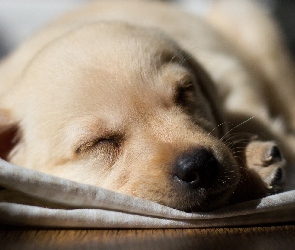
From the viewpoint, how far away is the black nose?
1795mm

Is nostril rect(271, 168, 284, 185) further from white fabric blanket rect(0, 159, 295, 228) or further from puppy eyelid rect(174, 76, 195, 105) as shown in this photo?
puppy eyelid rect(174, 76, 195, 105)

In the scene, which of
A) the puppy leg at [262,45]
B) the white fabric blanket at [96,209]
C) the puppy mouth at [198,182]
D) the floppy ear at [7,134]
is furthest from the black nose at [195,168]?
the puppy leg at [262,45]

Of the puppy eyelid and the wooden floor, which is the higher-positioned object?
the puppy eyelid

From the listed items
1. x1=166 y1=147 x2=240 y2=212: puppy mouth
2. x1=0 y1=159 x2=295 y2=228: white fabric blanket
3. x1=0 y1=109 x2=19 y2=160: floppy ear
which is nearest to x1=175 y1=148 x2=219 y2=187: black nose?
x1=166 y1=147 x2=240 y2=212: puppy mouth

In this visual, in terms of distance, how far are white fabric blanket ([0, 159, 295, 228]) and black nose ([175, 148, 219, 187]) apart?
133mm

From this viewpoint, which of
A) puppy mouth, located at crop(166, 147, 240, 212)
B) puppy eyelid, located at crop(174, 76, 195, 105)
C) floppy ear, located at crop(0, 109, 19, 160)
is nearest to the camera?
puppy mouth, located at crop(166, 147, 240, 212)

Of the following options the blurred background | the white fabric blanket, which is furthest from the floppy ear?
the blurred background

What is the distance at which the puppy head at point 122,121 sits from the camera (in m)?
1.85

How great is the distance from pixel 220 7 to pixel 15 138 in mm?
2816

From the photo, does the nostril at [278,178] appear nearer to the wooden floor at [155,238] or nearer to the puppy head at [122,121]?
the puppy head at [122,121]

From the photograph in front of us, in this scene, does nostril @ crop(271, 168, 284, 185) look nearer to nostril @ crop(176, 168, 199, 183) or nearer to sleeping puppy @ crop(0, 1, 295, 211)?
sleeping puppy @ crop(0, 1, 295, 211)

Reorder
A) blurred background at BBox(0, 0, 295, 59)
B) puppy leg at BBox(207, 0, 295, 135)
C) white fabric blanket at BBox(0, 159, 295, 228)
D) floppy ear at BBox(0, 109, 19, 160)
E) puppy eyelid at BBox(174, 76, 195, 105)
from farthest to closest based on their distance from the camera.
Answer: blurred background at BBox(0, 0, 295, 59)
puppy leg at BBox(207, 0, 295, 135)
floppy ear at BBox(0, 109, 19, 160)
puppy eyelid at BBox(174, 76, 195, 105)
white fabric blanket at BBox(0, 159, 295, 228)

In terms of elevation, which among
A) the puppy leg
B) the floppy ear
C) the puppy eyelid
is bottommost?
the floppy ear

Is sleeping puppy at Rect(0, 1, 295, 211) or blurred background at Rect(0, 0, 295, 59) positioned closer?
sleeping puppy at Rect(0, 1, 295, 211)
